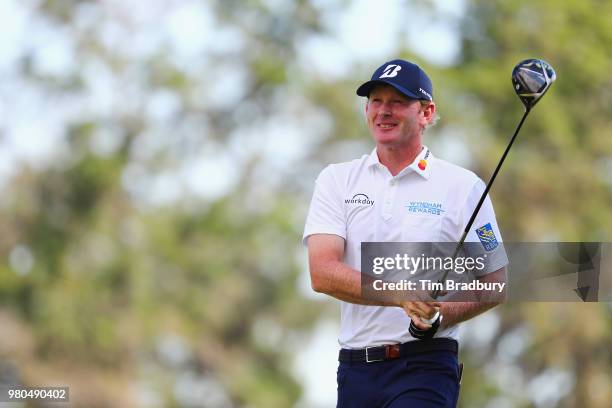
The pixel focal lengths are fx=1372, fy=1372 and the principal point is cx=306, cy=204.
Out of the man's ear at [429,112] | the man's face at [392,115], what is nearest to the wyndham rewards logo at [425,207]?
the man's face at [392,115]

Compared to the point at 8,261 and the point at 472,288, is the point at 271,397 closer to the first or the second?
the point at 8,261

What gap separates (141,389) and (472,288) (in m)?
21.3

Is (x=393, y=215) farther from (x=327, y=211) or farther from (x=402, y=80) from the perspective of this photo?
(x=402, y=80)

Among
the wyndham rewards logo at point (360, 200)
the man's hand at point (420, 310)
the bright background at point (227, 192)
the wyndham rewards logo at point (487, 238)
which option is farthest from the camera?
the bright background at point (227, 192)

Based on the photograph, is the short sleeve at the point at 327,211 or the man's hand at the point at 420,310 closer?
the man's hand at the point at 420,310

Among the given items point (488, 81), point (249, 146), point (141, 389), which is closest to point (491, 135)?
point (488, 81)

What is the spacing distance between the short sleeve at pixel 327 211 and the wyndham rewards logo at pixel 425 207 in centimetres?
30

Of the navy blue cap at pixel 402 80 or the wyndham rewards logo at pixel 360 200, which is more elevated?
the navy blue cap at pixel 402 80

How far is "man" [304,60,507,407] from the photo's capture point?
5.54 meters

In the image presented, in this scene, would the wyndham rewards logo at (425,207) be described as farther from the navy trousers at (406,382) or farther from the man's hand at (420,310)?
the navy trousers at (406,382)

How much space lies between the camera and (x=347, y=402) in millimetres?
5672

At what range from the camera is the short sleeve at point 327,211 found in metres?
5.77

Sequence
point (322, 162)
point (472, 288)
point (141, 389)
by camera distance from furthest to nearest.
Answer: point (322, 162) < point (141, 389) < point (472, 288)

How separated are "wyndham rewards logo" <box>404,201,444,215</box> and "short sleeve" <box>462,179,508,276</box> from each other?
0.11 m
